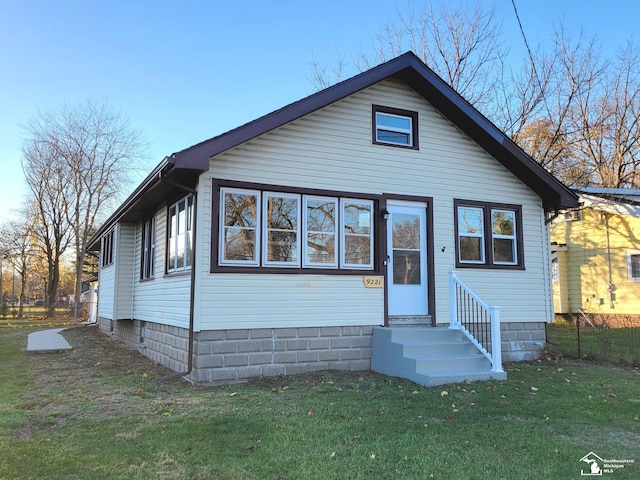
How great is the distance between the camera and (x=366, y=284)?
8453 mm

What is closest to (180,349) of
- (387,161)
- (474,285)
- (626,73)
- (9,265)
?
(387,161)

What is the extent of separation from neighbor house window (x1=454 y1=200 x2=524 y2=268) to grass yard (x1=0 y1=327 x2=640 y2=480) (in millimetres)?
2566

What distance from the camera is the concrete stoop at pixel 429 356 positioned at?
7.14 meters

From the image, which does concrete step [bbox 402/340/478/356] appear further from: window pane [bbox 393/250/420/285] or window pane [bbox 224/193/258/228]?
window pane [bbox 224/193/258/228]

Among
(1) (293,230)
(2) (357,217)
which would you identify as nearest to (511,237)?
(2) (357,217)

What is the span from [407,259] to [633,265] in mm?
12036

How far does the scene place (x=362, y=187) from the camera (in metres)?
8.66

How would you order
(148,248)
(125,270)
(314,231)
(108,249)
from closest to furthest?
(314,231)
(148,248)
(125,270)
(108,249)

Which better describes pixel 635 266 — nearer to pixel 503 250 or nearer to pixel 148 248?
pixel 503 250

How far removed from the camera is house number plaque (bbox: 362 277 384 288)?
27.8ft

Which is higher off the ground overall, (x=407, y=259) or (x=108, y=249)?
(x=108, y=249)

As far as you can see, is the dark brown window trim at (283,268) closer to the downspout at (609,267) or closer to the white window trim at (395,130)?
the white window trim at (395,130)

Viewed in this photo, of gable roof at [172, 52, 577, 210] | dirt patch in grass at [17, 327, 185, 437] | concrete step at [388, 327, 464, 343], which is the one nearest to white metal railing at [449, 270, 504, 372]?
concrete step at [388, 327, 464, 343]

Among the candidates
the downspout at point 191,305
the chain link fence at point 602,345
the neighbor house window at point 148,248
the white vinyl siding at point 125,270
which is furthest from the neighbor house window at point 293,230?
the white vinyl siding at point 125,270
